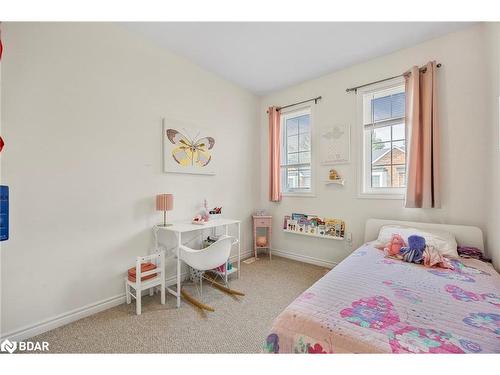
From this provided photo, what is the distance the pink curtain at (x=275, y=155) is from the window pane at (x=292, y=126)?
0.68 ft

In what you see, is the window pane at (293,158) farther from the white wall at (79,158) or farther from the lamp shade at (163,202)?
the lamp shade at (163,202)

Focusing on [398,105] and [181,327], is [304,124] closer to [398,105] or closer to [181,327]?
[398,105]

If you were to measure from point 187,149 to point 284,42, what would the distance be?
1639 mm

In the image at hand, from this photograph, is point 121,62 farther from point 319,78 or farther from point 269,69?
point 319,78

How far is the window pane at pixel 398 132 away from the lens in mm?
2563

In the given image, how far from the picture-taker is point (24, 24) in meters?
1.61

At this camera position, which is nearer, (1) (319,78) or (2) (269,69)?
(2) (269,69)

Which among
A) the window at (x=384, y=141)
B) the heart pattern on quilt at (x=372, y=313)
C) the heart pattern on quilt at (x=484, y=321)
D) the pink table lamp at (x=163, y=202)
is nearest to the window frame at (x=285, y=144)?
the window at (x=384, y=141)

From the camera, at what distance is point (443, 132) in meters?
2.22

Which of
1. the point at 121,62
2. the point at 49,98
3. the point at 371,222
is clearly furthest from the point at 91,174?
the point at 371,222

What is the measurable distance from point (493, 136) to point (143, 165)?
3.30 meters

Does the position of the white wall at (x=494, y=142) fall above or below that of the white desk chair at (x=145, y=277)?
above

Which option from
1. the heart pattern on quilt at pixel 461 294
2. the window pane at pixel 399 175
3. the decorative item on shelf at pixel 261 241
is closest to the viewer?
the heart pattern on quilt at pixel 461 294
